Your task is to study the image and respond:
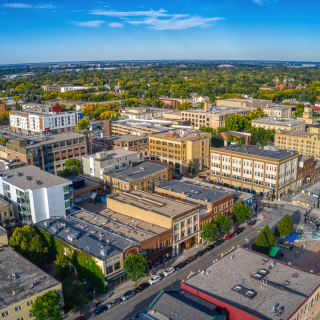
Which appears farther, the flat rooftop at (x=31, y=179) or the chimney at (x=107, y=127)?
the chimney at (x=107, y=127)

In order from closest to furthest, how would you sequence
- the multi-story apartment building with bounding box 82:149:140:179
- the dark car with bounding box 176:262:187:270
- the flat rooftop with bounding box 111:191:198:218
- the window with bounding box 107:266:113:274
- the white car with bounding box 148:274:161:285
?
the window with bounding box 107:266:113:274
the white car with bounding box 148:274:161:285
the dark car with bounding box 176:262:187:270
the flat rooftop with bounding box 111:191:198:218
the multi-story apartment building with bounding box 82:149:140:179

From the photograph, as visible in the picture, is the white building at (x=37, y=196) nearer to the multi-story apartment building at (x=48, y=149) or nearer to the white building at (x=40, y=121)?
the multi-story apartment building at (x=48, y=149)

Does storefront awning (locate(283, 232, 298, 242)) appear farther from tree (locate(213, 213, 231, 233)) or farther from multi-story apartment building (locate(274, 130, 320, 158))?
multi-story apartment building (locate(274, 130, 320, 158))

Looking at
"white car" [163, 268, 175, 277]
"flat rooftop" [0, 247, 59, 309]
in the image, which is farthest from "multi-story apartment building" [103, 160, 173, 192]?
"flat rooftop" [0, 247, 59, 309]

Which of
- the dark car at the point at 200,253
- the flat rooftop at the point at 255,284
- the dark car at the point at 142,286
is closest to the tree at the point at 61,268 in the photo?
the dark car at the point at 142,286

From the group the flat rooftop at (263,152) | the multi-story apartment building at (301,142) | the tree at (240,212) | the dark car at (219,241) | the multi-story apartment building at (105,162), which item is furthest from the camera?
the multi-story apartment building at (301,142)

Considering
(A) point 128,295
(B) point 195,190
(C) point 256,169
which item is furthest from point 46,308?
(C) point 256,169

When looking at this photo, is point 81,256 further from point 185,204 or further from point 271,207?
point 271,207
